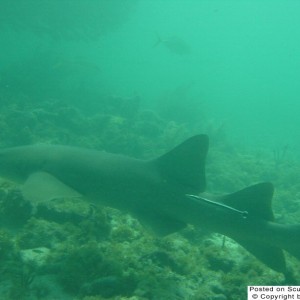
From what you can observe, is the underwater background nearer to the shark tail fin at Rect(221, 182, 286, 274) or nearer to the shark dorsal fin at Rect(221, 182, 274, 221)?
the shark tail fin at Rect(221, 182, 286, 274)

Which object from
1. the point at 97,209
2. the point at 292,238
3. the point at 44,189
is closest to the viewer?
the point at 292,238

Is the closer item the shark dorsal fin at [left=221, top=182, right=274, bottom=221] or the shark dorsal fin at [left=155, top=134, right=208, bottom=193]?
the shark dorsal fin at [left=221, top=182, right=274, bottom=221]

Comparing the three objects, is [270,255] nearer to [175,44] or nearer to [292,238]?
[292,238]

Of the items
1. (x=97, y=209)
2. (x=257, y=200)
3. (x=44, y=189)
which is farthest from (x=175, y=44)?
(x=44, y=189)

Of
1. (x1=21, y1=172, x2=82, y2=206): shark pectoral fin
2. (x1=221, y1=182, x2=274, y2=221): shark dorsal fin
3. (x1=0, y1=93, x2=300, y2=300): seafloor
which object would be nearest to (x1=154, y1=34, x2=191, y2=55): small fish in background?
(x1=0, y1=93, x2=300, y2=300): seafloor

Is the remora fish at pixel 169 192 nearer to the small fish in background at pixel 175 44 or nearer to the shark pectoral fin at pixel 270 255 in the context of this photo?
the shark pectoral fin at pixel 270 255

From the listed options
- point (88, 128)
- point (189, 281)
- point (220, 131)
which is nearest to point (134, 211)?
point (189, 281)

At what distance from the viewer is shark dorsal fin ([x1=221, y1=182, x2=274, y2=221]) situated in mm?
4645

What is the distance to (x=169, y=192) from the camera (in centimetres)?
482

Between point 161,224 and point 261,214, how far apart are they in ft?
4.49

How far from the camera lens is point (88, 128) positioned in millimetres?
15227

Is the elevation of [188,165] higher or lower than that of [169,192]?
higher

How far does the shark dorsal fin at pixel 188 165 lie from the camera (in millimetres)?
4863

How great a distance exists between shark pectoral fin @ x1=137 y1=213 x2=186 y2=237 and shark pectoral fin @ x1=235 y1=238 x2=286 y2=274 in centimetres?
99
